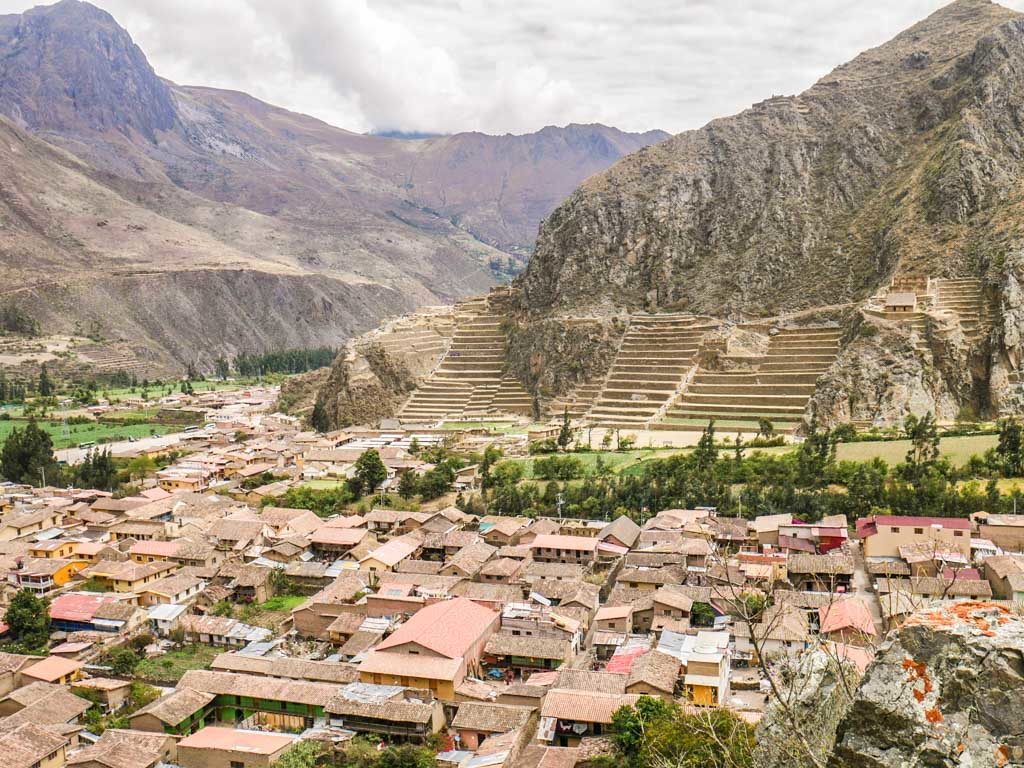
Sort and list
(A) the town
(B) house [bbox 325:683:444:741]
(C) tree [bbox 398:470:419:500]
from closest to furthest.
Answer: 1. (A) the town
2. (B) house [bbox 325:683:444:741]
3. (C) tree [bbox 398:470:419:500]

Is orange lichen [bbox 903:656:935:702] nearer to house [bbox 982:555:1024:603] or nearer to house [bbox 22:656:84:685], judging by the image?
house [bbox 982:555:1024:603]

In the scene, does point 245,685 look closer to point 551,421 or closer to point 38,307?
point 551,421

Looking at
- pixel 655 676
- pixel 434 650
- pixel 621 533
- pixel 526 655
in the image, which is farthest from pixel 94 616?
pixel 621 533

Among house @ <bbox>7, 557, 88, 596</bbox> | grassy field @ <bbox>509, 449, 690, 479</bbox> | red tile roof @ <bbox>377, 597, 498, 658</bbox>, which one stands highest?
grassy field @ <bbox>509, 449, 690, 479</bbox>

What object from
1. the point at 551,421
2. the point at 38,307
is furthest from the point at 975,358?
the point at 38,307

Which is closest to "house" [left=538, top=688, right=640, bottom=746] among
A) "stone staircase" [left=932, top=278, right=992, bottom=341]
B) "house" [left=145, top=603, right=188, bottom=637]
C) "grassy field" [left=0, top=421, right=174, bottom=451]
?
"house" [left=145, top=603, right=188, bottom=637]

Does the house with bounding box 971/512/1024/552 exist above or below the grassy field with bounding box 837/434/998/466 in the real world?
below

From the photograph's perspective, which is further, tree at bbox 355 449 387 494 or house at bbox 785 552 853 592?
tree at bbox 355 449 387 494
